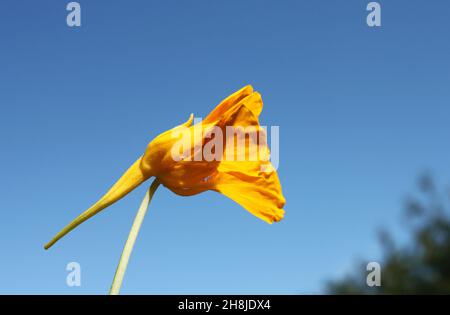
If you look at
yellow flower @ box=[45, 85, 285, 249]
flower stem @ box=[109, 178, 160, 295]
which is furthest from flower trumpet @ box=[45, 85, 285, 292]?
flower stem @ box=[109, 178, 160, 295]

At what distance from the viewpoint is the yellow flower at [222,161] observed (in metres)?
1.99

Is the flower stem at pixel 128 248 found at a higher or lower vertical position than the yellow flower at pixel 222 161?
lower

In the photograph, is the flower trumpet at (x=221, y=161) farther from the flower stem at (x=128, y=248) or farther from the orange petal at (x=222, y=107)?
the flower stem at (x=128, y=248)

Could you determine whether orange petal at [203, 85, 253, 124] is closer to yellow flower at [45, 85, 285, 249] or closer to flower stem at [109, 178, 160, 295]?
yellow flower at [45, 85, 285, 249]

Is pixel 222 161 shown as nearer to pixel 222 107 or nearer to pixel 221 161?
pixel 221 161

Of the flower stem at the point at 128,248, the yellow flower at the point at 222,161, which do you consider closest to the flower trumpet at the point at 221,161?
the yellow flower at the point at 222,161

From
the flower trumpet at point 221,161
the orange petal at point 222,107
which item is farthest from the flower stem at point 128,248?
the orange petal at point 222,107

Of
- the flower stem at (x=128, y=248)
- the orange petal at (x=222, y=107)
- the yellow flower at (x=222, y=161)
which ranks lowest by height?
the flower stem at (x=128, y=248)

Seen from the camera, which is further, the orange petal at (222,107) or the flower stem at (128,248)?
the orange petal at (222,107)

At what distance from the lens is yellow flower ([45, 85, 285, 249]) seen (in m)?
1.99

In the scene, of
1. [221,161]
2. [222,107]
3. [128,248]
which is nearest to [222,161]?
[221,161]
